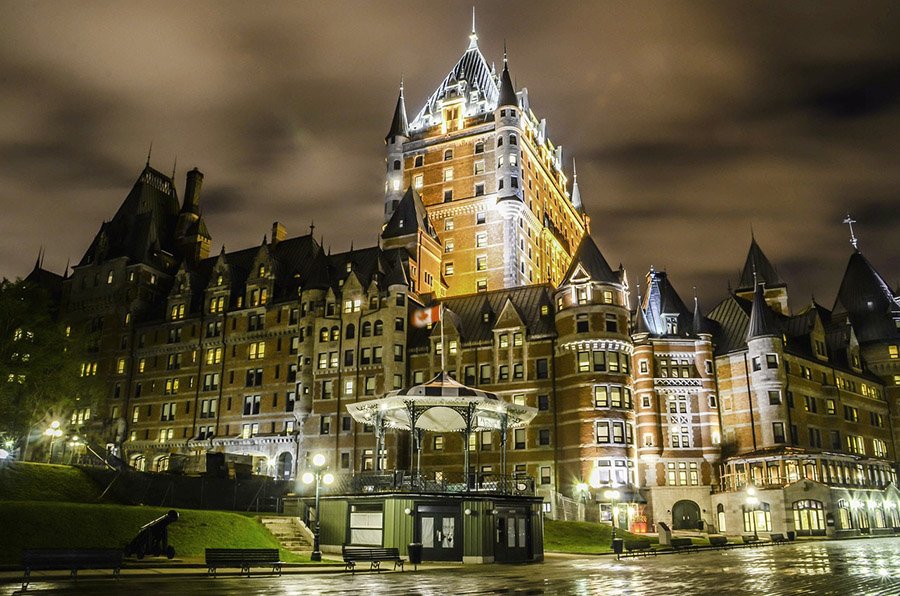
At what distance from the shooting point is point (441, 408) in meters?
45.8

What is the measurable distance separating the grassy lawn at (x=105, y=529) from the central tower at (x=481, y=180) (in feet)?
193

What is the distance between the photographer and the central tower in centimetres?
10056

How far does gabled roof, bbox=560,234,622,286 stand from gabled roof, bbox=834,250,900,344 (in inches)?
1684

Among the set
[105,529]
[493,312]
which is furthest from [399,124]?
[105,529]

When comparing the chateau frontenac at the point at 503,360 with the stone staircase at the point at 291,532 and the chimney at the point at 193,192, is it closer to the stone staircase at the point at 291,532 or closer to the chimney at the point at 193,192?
the chimney at the point at 193,192

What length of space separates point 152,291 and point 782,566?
8355 cm

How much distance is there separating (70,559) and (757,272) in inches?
3566

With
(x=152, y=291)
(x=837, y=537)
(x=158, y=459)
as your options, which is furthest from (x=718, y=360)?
(x=152, y=291)

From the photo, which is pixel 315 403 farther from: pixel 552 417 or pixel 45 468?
pixel 45 468

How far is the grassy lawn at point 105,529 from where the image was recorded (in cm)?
3344

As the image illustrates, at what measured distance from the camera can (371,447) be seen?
72375 millimetres

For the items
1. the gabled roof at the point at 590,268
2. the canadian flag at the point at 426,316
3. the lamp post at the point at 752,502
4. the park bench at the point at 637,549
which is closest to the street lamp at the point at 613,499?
the park bench at the point at 637,549

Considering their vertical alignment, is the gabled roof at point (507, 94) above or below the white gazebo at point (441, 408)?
above

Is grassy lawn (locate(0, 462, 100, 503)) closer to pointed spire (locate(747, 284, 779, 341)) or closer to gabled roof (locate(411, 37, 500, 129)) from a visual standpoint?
pointed spire (locate(747, 284, 779, 341))
